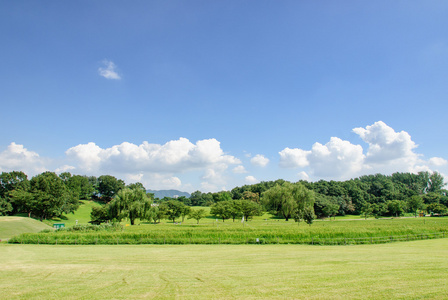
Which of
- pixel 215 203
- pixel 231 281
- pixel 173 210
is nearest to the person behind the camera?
pixel 231 281

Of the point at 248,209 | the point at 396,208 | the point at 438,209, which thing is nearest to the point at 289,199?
the point at 248,209

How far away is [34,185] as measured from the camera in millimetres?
87312

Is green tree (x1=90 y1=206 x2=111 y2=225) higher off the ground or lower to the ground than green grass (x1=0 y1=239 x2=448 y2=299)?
lower

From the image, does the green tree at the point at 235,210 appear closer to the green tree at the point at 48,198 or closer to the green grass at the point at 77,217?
the green grass at the point at 77,217

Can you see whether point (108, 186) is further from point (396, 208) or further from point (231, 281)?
point (231, 281)

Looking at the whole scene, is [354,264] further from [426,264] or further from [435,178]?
[435,178]

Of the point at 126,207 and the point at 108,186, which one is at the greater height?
Answer: the point at 108,186

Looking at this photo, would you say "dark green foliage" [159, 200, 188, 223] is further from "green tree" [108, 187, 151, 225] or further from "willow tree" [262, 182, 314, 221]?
"willow tree" [262, 182, 314, 221]

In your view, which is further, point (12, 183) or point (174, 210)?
point (12, 183)

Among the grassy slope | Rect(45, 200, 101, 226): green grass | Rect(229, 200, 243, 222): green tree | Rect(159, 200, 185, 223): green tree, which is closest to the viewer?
the grassy slope

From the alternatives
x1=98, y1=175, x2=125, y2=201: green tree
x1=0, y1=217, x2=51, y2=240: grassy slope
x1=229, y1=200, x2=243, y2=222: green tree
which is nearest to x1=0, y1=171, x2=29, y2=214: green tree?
x1=0, y1=217, x2=51, y2=240: grassy slope

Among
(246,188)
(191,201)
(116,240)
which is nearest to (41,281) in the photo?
(116,240)

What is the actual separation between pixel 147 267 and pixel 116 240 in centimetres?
2109

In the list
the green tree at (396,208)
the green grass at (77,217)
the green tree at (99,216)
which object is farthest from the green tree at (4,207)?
the green tree at (396,208)
